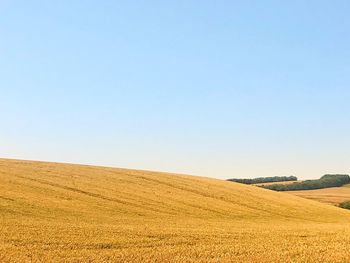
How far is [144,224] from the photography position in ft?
81.8

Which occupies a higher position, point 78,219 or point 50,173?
point 50,173

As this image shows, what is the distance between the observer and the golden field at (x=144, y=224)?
54.4 feet

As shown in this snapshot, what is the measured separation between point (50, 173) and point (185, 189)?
40.3 feet

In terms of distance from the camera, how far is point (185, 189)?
44375 mm

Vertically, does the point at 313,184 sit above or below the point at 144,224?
above

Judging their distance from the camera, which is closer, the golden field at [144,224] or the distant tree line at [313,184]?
the golden field at [144,224]

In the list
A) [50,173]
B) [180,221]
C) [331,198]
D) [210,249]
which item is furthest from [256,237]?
[331,198]

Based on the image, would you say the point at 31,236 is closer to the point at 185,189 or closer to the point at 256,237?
the point at 256,237

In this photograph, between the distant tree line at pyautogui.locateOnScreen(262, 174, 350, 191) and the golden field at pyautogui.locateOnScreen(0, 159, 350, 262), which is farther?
the distant tree line at pyautogui.locateOnScreen(262, 174, 350, 191)

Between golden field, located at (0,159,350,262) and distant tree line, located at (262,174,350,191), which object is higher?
distant tree line, located at (262,174,350,191)

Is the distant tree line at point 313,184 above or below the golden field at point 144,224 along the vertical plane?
above

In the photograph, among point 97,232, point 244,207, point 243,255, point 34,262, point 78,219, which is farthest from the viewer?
point 244,207

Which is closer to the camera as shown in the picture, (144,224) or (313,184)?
(144,224)

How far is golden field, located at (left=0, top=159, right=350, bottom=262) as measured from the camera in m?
16.6
